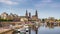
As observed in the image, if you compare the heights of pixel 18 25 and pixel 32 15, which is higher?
pixel 32 15

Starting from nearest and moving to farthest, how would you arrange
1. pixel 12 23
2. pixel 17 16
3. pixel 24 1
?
pixel 24 1 < pixel 17 16 < pixel 12 23

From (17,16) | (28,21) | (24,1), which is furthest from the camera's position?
(28,21)

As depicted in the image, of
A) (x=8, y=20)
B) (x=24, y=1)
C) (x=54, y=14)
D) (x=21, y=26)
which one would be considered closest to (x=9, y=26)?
(x=8, y=20)

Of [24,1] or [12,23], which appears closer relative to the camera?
[24,1]

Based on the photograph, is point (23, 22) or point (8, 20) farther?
point (23, 22)

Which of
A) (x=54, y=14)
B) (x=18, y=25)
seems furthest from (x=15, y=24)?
(x=54, y=14)

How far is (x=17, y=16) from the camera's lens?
6023mm

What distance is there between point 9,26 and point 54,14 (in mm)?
1724

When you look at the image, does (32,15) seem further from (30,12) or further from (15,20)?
(15,20)

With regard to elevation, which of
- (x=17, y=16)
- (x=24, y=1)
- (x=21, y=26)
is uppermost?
(x=24, y=1)

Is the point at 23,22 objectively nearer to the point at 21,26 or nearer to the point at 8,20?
the point at 21,26

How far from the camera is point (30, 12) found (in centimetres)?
597

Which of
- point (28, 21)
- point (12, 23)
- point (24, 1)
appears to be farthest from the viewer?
point (28, 21)

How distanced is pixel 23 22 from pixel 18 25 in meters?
0.38
